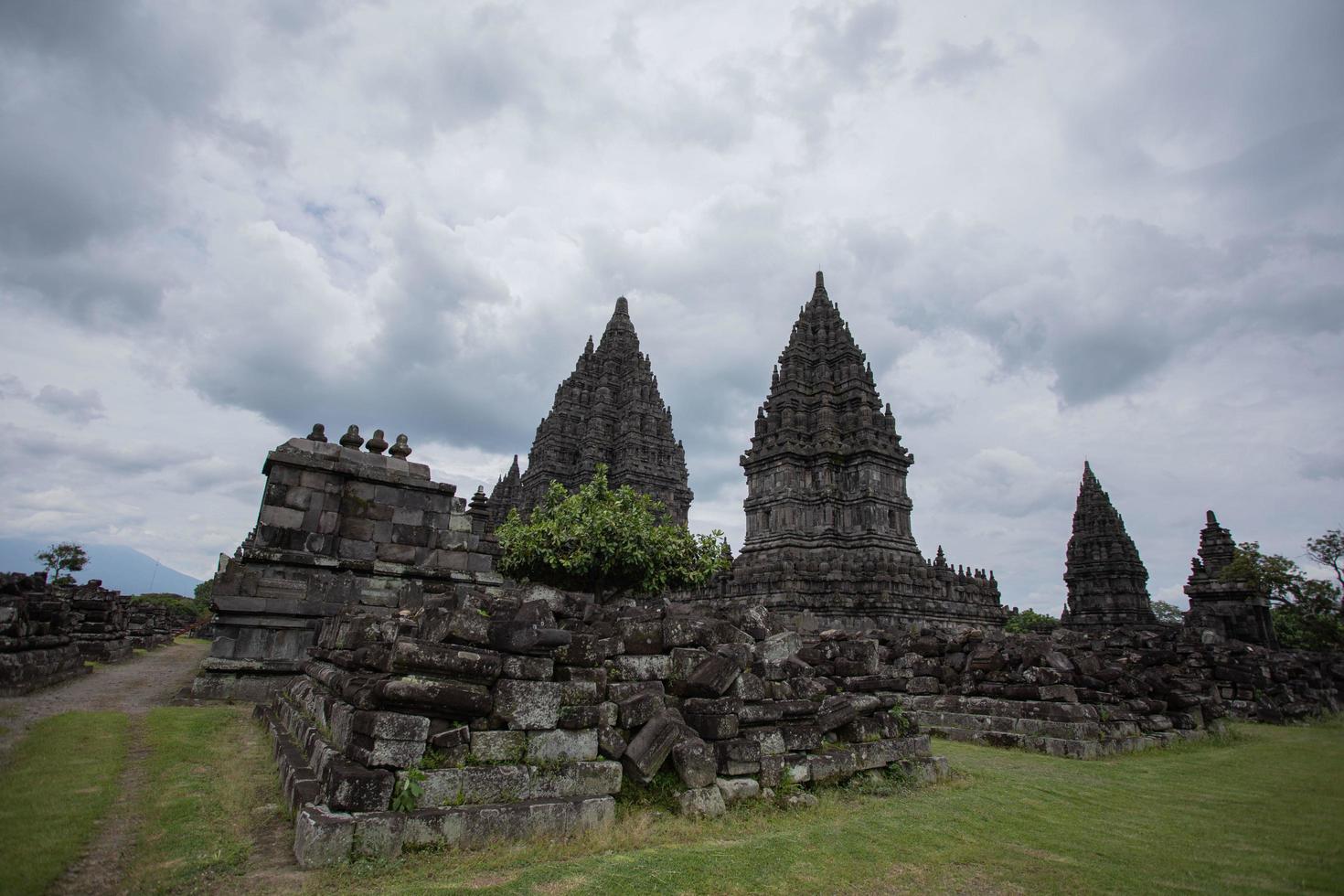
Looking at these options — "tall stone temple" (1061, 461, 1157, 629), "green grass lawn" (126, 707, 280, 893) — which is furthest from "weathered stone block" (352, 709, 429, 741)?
"tall stone temple" (1061, 461, 1157, 629)

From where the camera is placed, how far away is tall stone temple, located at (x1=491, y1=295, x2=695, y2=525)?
50781 millimetres

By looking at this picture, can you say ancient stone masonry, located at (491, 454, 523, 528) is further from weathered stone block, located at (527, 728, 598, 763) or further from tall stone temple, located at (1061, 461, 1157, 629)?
weathered stone block, located at (527, 728, 598, 763)

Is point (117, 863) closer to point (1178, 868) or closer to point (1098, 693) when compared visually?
point (1178, 868)

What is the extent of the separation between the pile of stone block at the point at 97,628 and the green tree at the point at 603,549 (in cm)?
1017

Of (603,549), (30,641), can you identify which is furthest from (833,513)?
(30,641)

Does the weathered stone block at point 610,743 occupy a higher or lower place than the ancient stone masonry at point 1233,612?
lower

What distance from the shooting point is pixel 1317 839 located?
13.1 feet

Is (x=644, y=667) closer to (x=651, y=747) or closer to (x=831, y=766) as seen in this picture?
(x=651, y=747)

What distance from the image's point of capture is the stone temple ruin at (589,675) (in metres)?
5.09

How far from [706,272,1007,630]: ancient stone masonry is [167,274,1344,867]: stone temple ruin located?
202 mm

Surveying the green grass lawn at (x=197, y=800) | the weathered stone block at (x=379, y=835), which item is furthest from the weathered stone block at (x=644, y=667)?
the green grass lawn at (x=197, y=800)

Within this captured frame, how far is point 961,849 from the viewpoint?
5453 mm

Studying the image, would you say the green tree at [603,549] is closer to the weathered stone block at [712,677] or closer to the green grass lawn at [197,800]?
the green grass lawn at [197,800]

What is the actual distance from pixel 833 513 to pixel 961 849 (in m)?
25.6
